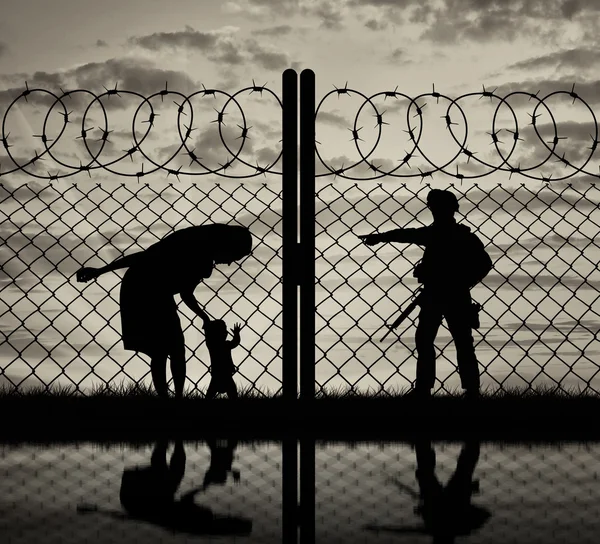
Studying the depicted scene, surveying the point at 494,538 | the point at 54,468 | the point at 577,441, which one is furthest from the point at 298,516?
the point at 577,441

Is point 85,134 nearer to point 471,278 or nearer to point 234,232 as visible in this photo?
point 234,232

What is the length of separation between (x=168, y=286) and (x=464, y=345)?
2.06m

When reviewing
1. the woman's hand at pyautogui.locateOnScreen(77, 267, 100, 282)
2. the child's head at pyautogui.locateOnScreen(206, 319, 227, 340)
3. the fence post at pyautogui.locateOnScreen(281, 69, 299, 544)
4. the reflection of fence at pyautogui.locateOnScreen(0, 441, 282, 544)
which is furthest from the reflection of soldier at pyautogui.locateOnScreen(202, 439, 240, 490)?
the woman's hand at pyautogui.locateOnScreen(77, 267, 100, 282)

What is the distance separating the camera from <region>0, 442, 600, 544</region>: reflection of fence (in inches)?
105

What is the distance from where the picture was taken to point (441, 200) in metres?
5.89

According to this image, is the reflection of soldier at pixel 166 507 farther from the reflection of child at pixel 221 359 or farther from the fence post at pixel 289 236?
the reflection of child at pixel 221 359

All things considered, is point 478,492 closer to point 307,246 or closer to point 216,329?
point 307,246

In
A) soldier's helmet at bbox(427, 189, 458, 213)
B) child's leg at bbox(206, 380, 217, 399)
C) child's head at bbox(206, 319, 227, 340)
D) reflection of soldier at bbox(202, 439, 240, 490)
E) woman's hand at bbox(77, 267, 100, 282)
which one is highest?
soldier's helmet at bbox(427, 189, 458, 213)

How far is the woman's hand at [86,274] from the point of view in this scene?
18.5 feet

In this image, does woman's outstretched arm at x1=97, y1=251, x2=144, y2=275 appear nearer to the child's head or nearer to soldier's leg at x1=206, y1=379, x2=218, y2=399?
the child's head

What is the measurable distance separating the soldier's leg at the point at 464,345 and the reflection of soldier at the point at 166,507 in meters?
2.65

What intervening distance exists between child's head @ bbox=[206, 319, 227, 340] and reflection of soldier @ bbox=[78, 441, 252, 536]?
1983 millimetres

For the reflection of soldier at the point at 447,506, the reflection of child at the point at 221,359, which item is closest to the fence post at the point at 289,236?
the reflection of child at the point at 221,359

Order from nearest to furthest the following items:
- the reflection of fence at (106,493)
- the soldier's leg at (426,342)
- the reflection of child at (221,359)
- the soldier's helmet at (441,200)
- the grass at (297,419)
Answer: the reflection of fence at (106,493)
the grass at (297,419)
the reflection of child at (221,359)
the soldier's leg at (426,342)
the soldier's helmet at (441,200)
